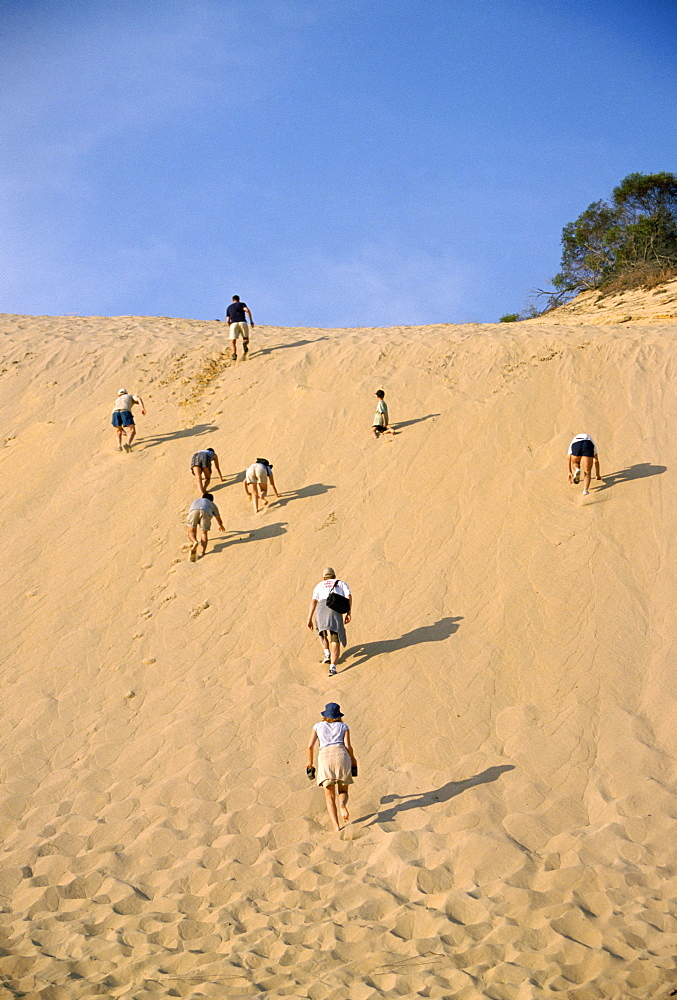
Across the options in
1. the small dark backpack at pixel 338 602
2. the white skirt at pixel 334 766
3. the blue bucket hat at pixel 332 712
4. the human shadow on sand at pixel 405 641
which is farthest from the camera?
the human shadow on sand at pixel 405 641

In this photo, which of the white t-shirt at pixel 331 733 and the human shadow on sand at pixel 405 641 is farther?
the human shadow on sand at pixel 405 641

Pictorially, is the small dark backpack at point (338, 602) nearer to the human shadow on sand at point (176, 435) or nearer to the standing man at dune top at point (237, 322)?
the human shadow on sand at point (176, 435)

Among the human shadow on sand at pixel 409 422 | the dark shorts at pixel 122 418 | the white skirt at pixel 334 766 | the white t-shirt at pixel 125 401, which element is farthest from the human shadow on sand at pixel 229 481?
the white skirt at pixel 334 766

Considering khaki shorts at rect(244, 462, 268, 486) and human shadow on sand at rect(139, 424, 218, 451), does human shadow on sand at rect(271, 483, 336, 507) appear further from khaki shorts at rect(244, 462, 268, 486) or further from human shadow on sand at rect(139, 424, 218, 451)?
human shadow on sand at rect(139, 424, 218, 451)

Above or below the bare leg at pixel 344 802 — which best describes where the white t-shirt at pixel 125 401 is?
above

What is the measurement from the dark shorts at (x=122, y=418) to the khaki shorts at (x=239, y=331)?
3864 millimetres

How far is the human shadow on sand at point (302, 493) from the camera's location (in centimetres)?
1423

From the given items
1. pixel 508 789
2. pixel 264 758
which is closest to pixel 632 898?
pixel 508 789

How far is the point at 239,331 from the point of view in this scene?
61.9ft

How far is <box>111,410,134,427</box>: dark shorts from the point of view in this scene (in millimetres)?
16000

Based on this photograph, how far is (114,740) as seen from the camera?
9.66 meters

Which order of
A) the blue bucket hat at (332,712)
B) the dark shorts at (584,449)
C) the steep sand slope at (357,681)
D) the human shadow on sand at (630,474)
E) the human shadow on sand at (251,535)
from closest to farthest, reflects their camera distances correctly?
the steep sand slope at (357,681) < the blue bucket hat at (332,712) < the dark shorts at (584,449) < the human shadow on sand at (630,474) < the human shadow on sand at (251,535)

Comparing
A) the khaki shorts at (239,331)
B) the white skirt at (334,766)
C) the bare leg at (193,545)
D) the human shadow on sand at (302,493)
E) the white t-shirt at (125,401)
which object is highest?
the khaki shorts at (239,331)

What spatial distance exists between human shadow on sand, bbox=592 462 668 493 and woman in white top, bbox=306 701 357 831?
23.3 feet
